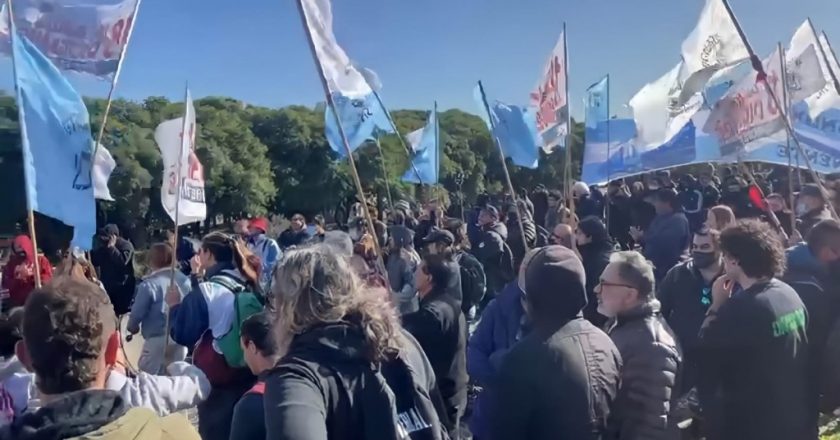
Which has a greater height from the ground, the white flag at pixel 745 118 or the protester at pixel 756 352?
the white flag at pixel 745 118

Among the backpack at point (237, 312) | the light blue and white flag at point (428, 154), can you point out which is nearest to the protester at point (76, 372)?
the backpack at point (237, 312)

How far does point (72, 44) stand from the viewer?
5.27 m

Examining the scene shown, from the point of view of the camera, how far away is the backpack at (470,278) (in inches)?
277

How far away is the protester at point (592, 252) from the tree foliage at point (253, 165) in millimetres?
26902

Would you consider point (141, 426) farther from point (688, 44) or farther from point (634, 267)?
point (688, 44)

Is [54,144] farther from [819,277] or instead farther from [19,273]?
[819,277]

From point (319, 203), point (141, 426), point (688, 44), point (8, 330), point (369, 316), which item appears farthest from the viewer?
point (319, 203)

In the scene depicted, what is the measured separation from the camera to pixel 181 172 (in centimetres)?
597

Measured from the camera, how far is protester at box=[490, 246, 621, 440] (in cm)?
286

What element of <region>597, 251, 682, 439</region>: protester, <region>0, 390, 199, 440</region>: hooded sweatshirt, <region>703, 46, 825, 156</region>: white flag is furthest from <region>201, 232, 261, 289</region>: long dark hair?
<region>703, 46, 825, 156</region>: white flag

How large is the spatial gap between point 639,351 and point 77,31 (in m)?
4.01

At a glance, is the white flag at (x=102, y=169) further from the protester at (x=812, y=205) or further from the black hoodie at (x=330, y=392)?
the protester at (x=812, y=205)

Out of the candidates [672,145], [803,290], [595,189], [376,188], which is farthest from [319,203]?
[803,290]

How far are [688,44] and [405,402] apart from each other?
5433 mm
